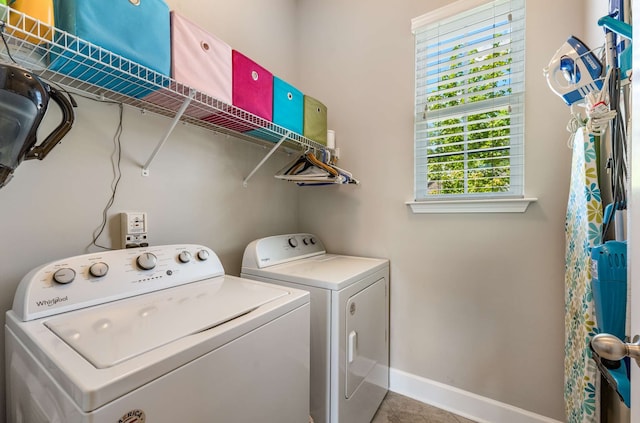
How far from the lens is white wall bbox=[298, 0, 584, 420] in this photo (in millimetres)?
1481

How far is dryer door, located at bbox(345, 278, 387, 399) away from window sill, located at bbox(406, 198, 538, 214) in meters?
0.55

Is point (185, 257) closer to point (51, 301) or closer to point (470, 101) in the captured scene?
point (51, 301)

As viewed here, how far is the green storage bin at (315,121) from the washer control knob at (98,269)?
1.29 m

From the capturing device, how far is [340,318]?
1.31 m

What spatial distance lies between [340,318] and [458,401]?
1083 mm

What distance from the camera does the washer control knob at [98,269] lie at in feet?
3.22

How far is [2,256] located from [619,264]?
2.00m

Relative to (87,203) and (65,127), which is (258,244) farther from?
(65,127)

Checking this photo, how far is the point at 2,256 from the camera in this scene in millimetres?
971

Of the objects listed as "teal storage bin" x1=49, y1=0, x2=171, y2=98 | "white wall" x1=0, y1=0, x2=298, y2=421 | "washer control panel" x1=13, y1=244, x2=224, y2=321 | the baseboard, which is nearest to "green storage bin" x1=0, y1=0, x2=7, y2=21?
"teal storage bin" x1=49, y1=0, x2=171, y2=98

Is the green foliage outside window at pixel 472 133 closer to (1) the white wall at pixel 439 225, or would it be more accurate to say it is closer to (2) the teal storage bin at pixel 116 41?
(1) the white wall at pixel 439 225

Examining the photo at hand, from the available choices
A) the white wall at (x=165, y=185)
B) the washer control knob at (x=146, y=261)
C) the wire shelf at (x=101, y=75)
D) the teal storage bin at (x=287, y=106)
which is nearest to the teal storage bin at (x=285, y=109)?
the teal storage bin at (x=287, y=106)

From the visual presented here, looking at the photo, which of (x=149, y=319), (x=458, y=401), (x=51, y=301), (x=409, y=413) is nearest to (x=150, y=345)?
(x=149, y=319)

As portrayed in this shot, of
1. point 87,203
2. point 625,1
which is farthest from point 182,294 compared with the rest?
point 625,1
